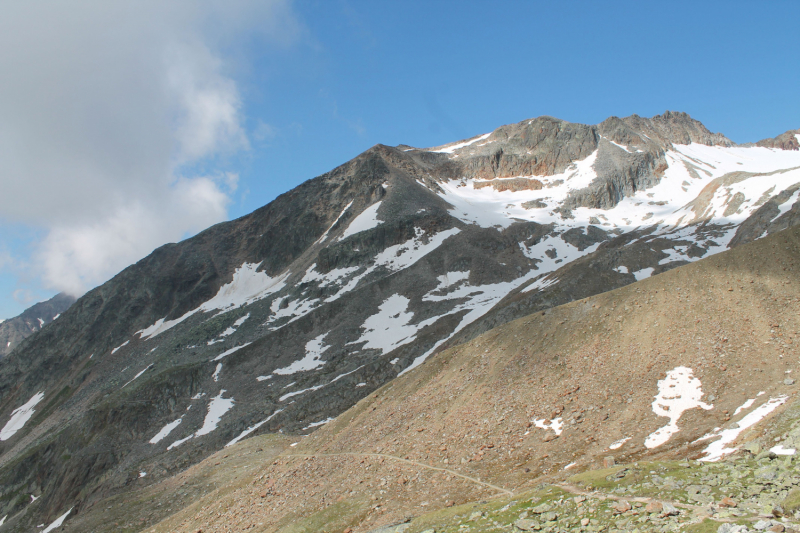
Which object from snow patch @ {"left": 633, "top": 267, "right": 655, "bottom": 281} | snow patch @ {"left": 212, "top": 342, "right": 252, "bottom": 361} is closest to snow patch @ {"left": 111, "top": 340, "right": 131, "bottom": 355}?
snow patch @ {"left": 212, "top": 342, "right": 252, "bottom": 361}

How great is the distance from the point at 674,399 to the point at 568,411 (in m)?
5.08

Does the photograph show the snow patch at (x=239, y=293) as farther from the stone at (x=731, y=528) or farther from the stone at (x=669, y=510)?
the stone at (x=731, y=528)

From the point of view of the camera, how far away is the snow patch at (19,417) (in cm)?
9956

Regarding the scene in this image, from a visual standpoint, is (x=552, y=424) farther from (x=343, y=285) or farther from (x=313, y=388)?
(x=343, y=285)

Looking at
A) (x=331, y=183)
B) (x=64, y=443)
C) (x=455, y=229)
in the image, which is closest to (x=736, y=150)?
(x=455, y=229)

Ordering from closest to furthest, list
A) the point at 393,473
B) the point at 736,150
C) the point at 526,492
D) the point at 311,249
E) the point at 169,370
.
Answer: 1. the point at 526,492
2. the point at 393,473
3. the point at 169,370
4. the point at 311,249
5. the point at 736,150

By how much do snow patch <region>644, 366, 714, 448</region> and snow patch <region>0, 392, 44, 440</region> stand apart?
4902 inches

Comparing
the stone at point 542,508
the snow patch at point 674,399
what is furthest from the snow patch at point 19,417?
the snow patch at point 674,399

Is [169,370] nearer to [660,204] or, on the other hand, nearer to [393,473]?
[393,473]

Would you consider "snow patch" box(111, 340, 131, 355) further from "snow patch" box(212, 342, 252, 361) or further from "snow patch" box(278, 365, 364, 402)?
"snow patch" box(278, 365, 364, 402)

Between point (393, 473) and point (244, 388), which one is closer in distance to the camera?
point (393, 473)

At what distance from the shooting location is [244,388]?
69562 millimetres

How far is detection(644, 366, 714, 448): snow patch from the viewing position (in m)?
19.8

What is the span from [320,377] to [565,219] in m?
93.4
